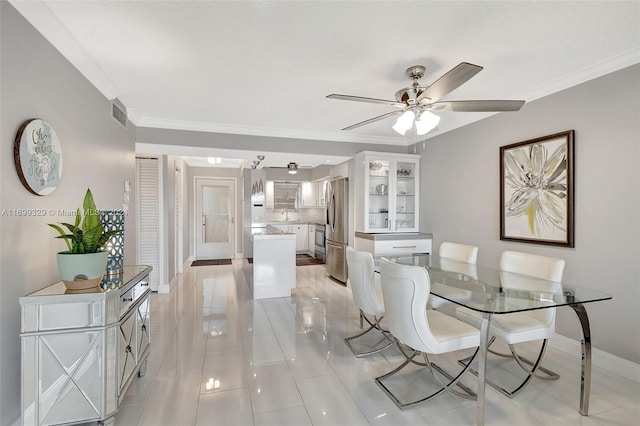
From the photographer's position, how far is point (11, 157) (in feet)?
5.25

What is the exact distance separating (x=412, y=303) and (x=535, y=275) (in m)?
1.32

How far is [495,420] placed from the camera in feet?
6.05

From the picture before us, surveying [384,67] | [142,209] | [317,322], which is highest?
[384,67]

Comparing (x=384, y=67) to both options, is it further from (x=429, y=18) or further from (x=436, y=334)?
(x=436, y=334)

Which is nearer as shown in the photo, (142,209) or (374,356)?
(374,356)

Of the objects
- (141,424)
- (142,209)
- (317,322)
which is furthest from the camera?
(142,209)

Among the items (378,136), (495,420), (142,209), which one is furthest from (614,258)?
(142,209)

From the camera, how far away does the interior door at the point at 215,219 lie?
298 inches

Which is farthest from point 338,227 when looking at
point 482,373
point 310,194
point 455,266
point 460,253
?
point 482,373

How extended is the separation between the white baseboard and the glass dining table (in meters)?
0.76

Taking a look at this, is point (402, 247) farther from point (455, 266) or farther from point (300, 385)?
point (300, 385)

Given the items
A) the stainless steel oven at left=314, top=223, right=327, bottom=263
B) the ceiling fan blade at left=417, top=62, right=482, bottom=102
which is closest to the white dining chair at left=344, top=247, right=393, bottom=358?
the ceiling fan blade at left=417, top=62, right=482, bottom=102

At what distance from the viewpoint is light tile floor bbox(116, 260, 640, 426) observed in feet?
6.10

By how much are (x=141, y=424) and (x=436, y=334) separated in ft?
6.30
